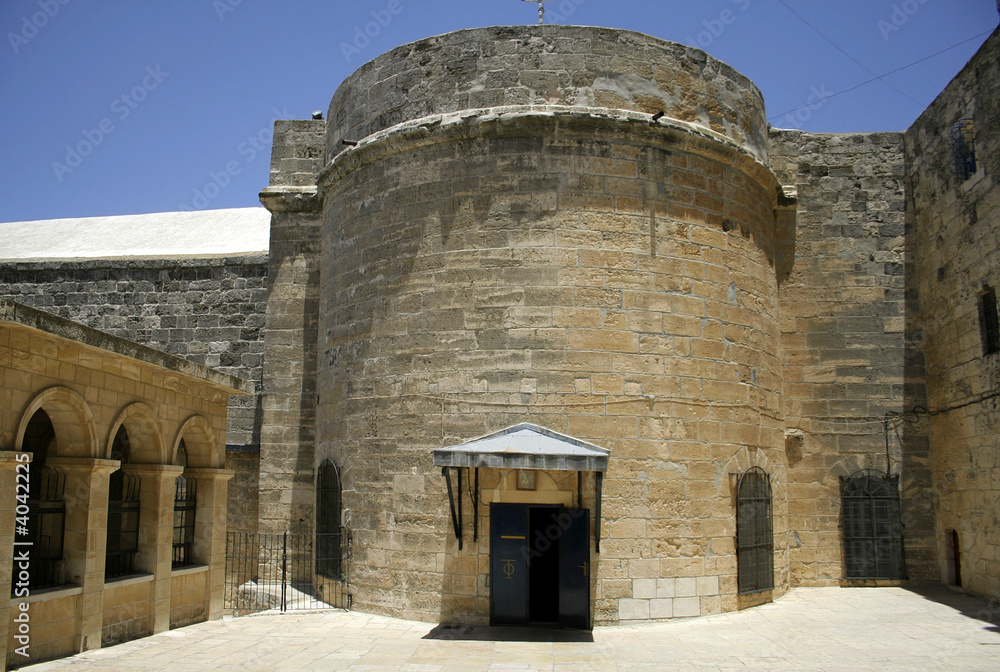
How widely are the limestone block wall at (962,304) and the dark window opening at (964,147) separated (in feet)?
0.22

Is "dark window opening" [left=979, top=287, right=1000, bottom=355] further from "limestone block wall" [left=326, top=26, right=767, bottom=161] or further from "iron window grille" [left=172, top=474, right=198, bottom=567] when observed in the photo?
"iron window grille" [left=172, top=474, right=198, bottom=567]

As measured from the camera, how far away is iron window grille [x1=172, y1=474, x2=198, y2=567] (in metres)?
10.0

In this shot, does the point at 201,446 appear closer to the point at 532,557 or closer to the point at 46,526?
the point at 46,526

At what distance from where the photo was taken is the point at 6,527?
21.6 feet

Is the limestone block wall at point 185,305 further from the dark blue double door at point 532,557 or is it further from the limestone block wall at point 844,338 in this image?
the limestone block wall at point 844,338

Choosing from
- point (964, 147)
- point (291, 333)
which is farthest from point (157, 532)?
point (964, 147)

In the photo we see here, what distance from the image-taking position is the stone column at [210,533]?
10.1 metres

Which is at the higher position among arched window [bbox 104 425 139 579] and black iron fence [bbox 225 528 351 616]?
arched window [bbox 104 425 139 579]

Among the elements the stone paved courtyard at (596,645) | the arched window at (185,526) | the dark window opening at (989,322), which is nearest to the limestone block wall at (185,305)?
the arched window at (185,526)

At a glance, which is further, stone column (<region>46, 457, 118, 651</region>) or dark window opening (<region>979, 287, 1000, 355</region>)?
dark window opening (<region>979, 287, 1000, 355</region>)

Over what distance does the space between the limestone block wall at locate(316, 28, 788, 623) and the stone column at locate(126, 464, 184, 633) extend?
2346mm

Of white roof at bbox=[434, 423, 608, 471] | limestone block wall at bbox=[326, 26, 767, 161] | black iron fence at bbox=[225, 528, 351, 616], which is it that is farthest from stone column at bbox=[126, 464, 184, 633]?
limestone block wall at bbox=[326, 26, 767, 161]

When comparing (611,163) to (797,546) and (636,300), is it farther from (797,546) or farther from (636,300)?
(797,546)

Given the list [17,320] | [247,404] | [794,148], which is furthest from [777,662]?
[247,404]
